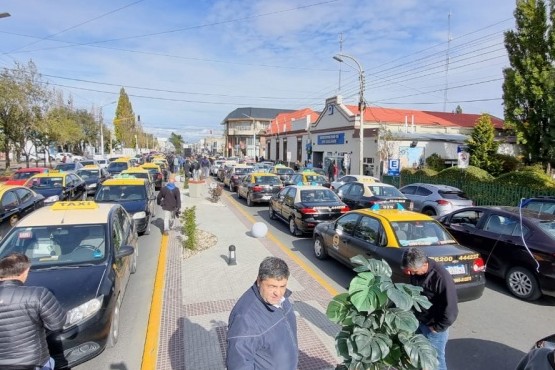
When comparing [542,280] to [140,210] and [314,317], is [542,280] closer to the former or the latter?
[314,317]

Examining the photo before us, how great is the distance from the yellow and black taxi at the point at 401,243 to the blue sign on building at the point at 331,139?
2777cm

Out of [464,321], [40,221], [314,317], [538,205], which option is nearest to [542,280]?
[464,321]

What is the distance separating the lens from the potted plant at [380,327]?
259 centimetres

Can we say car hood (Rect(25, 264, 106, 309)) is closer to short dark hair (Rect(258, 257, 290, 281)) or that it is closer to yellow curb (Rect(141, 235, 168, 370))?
yellow curb (Rect(141, 235, 168, 370))

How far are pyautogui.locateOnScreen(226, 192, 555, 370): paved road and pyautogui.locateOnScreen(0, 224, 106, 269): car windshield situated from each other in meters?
4.26

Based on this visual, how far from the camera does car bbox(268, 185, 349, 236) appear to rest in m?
10.7

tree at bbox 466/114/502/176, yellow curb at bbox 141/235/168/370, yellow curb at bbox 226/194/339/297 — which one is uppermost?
tree at bbox 466/114/502/176

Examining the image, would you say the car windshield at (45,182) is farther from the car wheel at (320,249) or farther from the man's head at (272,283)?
the man's head at (272,283)

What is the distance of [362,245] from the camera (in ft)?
22.8

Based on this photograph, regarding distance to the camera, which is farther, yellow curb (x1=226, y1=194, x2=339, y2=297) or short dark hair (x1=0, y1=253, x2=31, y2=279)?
yellow curb (x1=226, y1=194, x2=339, y2=297)

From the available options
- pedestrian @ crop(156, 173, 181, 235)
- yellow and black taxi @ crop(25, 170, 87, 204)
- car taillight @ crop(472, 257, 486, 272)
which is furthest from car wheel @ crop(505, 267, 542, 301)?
yellow and black taxi @ crop(25, 170, 87, 204)

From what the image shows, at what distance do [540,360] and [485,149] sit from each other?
25.2m

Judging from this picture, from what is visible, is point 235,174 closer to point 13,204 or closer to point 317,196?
point 317,196

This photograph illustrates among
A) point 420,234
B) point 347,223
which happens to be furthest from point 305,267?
point 420,234
